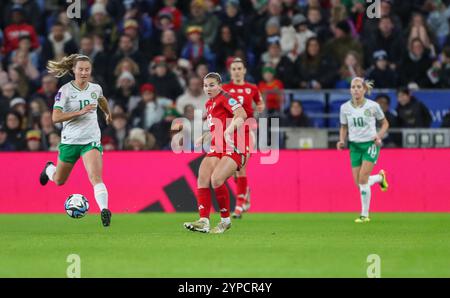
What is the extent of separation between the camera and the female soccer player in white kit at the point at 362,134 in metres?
18.6

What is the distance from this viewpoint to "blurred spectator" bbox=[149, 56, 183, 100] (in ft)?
79.6

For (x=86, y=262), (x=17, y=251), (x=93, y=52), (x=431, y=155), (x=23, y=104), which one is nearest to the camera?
(x=86, y=262)

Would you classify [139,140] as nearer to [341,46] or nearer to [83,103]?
[341,46]

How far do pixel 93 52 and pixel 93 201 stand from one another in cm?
441

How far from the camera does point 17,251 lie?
13.0 m

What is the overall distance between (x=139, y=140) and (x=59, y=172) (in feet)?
21.3

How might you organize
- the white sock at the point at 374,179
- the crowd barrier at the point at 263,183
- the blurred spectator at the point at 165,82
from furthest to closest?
the blurred spectator at the point at 165,82 → the crowd barrier at the point at 263,183 → the white sock at the point at 374,179

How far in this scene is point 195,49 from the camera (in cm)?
2520

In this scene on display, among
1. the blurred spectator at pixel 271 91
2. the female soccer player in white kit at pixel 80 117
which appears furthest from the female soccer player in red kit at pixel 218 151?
the blurred spectator at pixel 271 91

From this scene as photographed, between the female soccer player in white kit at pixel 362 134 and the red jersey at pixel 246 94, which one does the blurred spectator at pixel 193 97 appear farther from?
the female soccer player in white kit at pixel 362 134

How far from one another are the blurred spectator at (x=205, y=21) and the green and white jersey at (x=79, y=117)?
389 inches

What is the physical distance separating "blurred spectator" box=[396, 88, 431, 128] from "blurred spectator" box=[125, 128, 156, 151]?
5028 mm
